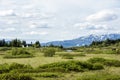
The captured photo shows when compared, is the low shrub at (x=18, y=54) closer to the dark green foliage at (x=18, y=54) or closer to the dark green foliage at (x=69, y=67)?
the dark green foliage at (x=18, y=54)

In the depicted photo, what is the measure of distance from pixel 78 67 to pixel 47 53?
102 ft

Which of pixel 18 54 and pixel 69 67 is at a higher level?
pixel 18 54

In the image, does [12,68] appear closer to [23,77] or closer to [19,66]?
[19,66]

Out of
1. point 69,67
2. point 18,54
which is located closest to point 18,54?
point 18,54

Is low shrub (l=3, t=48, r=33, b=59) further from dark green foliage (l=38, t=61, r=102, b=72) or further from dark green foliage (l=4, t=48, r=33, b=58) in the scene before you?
dark green foliage (l=38, t=61, r=102, b=72)

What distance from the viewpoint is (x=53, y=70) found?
29688 mm

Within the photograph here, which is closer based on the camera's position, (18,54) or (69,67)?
(69,67)

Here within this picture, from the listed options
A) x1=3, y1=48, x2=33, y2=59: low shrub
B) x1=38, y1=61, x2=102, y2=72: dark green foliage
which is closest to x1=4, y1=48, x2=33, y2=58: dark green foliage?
x1=3, y1=48, x2=33, y2=59: low shrub

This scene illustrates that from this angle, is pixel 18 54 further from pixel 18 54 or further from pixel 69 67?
pixel 69 67

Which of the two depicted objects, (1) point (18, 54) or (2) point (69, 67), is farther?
(1) point (18, 54)

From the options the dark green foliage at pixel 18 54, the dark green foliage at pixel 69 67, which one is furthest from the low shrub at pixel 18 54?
the dark green foliage at pixel 69 67

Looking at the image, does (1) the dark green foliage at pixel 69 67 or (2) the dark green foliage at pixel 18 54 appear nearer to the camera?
(1) the dark green foliage at pixel 69 67

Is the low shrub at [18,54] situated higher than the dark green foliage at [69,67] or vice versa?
the low shrub at [18,54]

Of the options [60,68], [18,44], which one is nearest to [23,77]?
[60,68]
